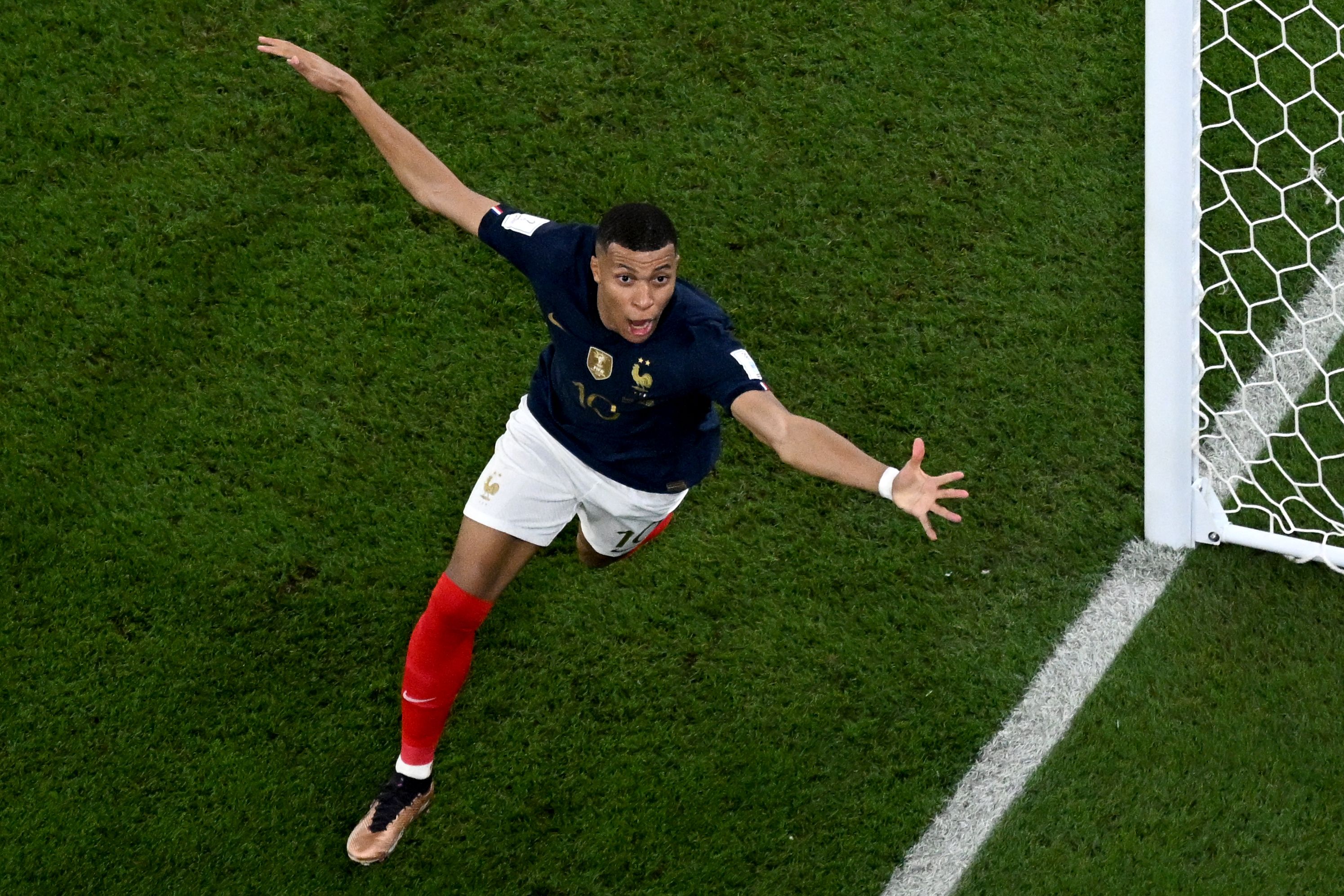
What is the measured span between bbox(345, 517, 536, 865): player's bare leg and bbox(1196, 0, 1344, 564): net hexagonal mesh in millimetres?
2385

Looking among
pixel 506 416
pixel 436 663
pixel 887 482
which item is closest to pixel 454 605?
pixel 436 663

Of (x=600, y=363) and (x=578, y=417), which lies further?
(x=578, y=417)

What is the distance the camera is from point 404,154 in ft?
12.1

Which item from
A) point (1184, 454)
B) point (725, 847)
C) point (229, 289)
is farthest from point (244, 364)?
point (1184, 454)

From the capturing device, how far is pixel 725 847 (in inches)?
160

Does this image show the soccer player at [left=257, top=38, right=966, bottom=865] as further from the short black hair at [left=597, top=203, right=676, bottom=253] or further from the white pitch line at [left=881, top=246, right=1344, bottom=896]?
the white pitch line at [left=881, top=246, right=1344, bottom=896]

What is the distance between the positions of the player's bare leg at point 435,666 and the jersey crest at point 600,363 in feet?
1.93

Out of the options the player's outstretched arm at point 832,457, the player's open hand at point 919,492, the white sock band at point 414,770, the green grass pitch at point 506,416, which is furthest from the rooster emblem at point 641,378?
the white sock band at point 414,770

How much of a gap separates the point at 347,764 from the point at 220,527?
37.1 inches

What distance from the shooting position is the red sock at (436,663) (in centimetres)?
376

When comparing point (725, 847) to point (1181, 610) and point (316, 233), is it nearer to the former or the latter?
point (1181, 610)

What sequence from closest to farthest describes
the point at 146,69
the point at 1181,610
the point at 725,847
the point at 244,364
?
the point at 725,847 < the point at 1181,610 < the point at 244,364 < the point at 146,69

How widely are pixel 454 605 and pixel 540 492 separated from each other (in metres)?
0.41

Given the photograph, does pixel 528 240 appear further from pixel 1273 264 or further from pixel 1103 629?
pixel 1273 264
